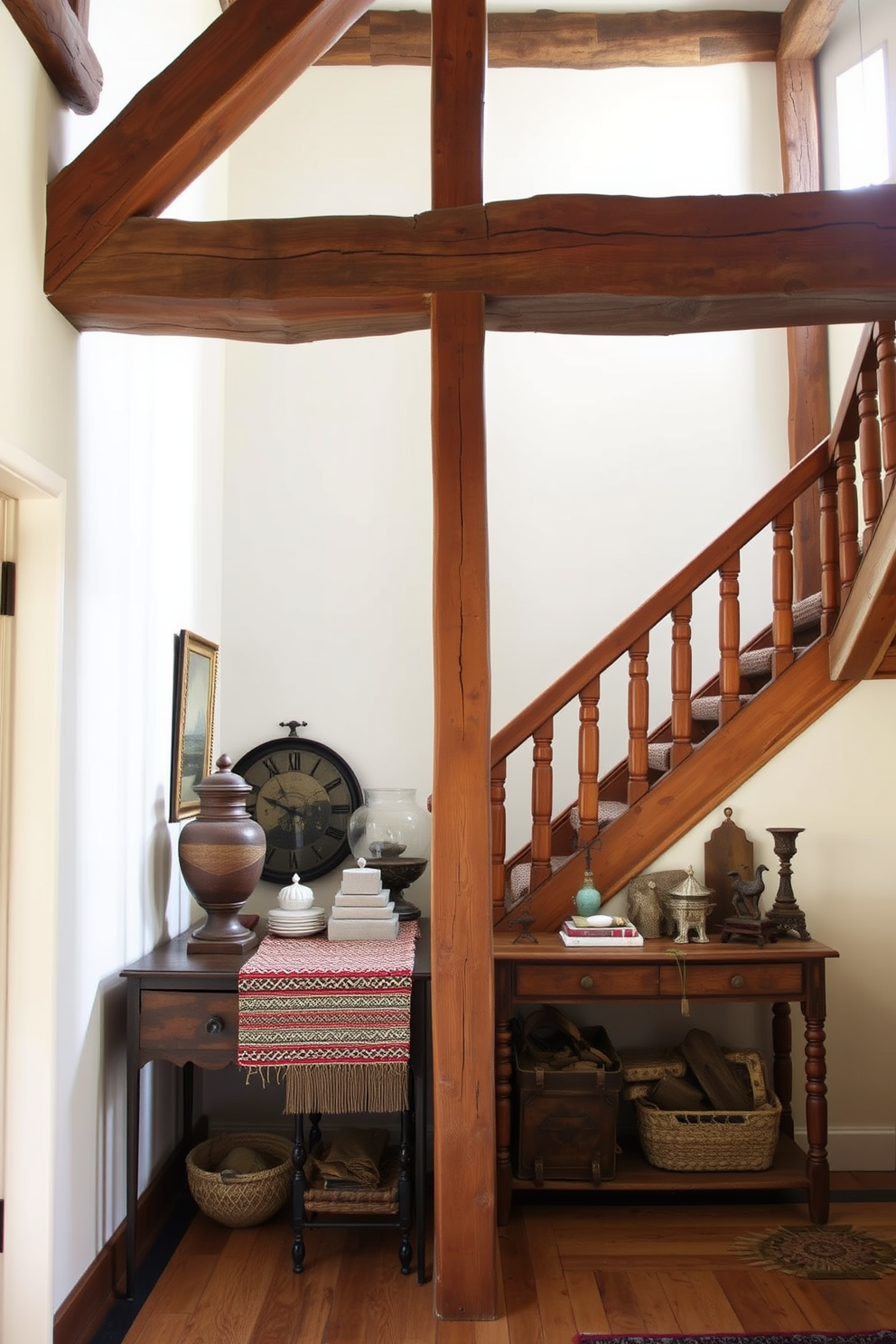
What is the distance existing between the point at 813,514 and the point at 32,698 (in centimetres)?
355

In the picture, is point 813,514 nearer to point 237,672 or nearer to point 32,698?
point 237,672

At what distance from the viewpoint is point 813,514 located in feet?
15.7

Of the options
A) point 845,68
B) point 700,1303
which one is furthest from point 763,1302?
point 845,68

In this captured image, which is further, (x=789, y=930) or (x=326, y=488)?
(x=326, y=488)

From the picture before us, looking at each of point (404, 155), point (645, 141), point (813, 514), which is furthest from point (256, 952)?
point (645, 141)

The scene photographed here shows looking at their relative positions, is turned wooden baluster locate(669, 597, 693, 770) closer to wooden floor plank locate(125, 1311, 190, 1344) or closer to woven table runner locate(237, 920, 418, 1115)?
woven table runner locate(237, 920, 418, 1115)

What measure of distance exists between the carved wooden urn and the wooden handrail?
0.92 metres

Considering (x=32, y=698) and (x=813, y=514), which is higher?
(x=813, y=514)

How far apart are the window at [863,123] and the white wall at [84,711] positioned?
2.98m

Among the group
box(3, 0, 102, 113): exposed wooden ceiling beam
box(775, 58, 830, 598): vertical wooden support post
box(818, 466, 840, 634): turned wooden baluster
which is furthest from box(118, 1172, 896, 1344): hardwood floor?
box(3, 0, 102, 113): exposed wooden ceiling beam

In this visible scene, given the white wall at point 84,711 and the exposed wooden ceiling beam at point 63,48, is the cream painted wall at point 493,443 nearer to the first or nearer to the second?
the white wall at point 84,711

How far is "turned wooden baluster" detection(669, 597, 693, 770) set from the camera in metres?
3.75

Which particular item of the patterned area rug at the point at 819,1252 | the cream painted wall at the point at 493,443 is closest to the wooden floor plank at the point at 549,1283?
the patterned area rug at the point at 819,1252

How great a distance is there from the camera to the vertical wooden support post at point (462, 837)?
2836 mm
